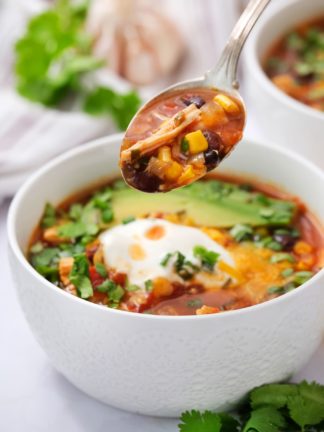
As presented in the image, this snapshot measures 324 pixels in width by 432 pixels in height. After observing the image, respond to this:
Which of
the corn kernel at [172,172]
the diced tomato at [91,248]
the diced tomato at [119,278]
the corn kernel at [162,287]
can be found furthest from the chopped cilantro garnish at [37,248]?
the corn kernel at [172,172]

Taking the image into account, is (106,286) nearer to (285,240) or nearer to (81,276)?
(81,276)

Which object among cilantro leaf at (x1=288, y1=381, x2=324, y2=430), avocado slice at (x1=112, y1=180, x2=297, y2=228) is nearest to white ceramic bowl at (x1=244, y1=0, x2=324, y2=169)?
avocado slice at (x1=112, y1=180, x2=297, y2=228)

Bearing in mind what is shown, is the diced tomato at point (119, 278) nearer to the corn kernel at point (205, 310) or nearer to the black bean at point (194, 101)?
the corn kernel at point (205, 310)

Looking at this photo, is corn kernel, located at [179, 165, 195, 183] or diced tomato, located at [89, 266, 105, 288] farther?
diced tomato, located at [89, 266, 105, 288]

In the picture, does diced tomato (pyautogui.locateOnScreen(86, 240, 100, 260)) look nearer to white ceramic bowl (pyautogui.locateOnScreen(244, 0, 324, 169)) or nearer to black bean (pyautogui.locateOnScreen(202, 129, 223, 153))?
black bean (pyautogui.locateOnScreen(202, 129, 223, 153))

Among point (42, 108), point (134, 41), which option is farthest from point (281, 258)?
point (134, 41)

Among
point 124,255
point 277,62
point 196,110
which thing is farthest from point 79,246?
point 277,62

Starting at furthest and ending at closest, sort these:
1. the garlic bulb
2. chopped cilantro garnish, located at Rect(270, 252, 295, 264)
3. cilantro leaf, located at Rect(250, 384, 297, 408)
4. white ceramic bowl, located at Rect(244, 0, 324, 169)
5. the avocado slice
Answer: the garlic bulb < white ceramic bowl, located at Rect(244, 0, 324, 169) < the avocado slice < chopped cilantro garnish, located at Rect(270, 252, 295, 264) < cilantro leaf, located at Rect(250, 384, 297, 408)

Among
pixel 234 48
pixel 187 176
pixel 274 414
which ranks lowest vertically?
pixel 274 414
